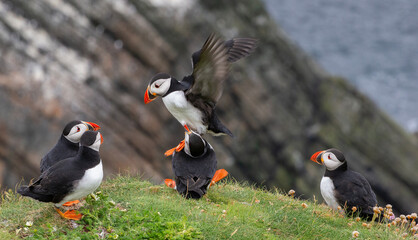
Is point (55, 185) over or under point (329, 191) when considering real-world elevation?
under

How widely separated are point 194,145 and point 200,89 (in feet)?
2.34

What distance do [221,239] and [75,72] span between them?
1019cm

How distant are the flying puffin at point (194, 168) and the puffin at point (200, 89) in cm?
21

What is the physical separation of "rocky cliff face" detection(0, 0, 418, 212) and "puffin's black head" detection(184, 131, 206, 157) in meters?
6.27

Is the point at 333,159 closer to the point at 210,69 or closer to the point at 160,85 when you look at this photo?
the point at 210,69

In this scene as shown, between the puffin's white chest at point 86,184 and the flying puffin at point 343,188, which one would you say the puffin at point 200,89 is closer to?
the flying puffin at point 343,188

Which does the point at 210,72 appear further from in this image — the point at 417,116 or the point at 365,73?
the point at 365,73

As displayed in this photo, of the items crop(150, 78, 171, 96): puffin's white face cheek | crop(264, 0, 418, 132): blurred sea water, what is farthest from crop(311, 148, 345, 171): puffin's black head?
crop(264, 0, 418, 132): blurred sea water

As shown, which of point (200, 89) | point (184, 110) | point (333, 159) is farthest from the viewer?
point (184, 110)

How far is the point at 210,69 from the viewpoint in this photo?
6543mm

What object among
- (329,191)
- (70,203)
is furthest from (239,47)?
(70,203)

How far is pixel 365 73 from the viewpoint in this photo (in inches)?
1238

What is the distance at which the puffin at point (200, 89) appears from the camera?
6.43m

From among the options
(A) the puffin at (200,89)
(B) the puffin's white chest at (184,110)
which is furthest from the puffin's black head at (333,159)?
(B) the puffin's white chest at (184,110)
